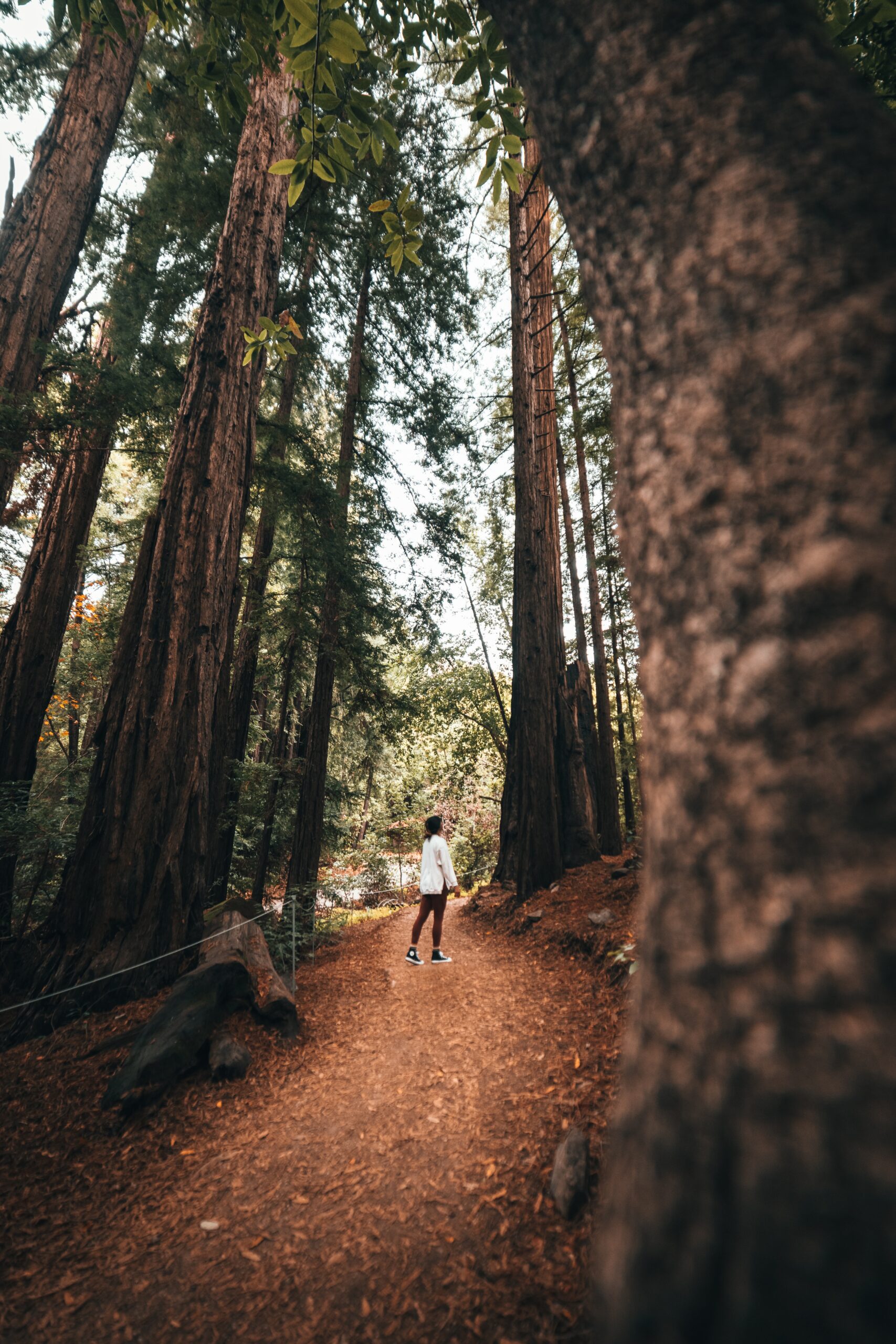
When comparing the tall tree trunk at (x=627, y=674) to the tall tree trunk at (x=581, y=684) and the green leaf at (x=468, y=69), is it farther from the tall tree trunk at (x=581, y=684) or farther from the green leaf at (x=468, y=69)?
the green leaf at (x=468, y=69)

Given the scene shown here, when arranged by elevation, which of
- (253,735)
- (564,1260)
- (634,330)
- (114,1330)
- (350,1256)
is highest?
(253,735)

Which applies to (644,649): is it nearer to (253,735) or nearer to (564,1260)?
(564,1260)

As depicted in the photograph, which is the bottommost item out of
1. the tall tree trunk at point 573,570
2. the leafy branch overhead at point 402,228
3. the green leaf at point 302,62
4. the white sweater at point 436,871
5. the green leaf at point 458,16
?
the white sweater at point 436,871

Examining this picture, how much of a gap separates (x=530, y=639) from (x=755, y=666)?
6743 mm

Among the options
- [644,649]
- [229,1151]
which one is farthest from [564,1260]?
[644,649]

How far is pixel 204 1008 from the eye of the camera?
342cm

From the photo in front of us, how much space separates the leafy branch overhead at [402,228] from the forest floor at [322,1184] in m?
4.06

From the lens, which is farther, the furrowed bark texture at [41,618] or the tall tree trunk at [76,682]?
the tall tree trunk at [76,682]

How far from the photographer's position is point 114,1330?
1.88 metres

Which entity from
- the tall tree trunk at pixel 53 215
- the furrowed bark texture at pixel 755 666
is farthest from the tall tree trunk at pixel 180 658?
the furrowed bark texture at pixel 755 666

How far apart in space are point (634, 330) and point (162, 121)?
11.7 metres

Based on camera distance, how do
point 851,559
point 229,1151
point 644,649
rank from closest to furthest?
point 851,559 < point 644,649 < point 229,1151

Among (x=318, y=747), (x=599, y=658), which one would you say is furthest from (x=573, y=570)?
(x=318, y=747)

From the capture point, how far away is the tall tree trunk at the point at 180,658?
13.0ft
